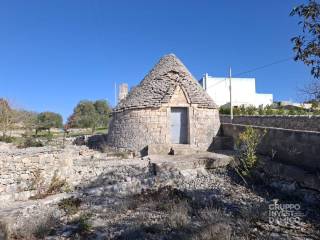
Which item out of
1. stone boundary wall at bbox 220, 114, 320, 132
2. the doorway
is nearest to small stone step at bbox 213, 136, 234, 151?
the doorway

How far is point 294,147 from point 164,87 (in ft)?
25.0

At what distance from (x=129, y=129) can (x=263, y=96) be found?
91.9 ft

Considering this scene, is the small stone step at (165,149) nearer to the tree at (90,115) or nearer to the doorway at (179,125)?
the doorway at (179,125)

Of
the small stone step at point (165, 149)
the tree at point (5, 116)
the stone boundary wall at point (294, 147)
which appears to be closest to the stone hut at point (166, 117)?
the small stone step at point (165, 149)

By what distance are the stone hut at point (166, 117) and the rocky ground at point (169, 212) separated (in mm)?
4170

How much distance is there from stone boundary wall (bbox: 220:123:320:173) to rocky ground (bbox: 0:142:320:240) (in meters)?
1.12

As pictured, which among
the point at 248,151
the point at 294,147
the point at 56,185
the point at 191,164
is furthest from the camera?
the point at 191,164

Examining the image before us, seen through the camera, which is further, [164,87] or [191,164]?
[164,87]

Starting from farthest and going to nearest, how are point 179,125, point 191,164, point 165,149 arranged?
1. point 179,125
2. point 165,149
3. point 191,164

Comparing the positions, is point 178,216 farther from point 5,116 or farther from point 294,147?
point 5,116

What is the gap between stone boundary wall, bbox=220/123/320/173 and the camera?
24.5ft

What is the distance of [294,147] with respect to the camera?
27.3 ft

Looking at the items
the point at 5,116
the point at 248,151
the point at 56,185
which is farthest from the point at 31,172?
the point at 5,116

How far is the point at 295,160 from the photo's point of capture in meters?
8.24
